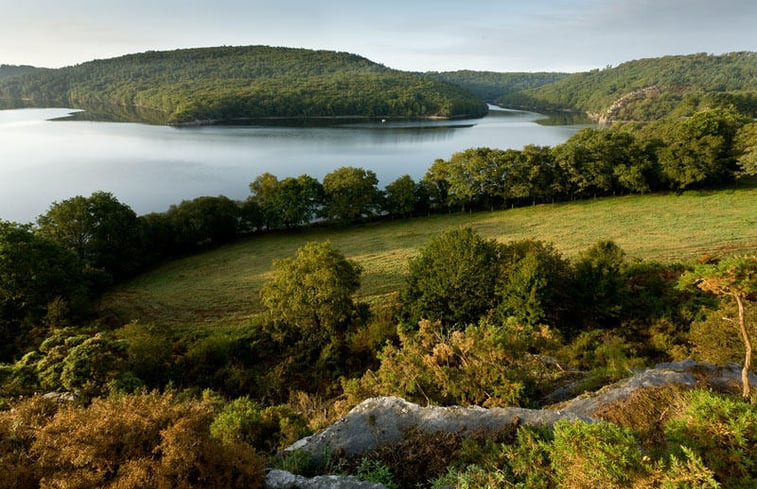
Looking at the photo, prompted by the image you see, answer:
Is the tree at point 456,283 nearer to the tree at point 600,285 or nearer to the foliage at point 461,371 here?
the tree at point 600,285

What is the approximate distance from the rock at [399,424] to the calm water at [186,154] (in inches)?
1905

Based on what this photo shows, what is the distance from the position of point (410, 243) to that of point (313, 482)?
3294 centimetres

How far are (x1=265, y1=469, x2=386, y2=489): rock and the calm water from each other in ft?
162

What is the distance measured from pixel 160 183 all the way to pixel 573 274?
183 feet

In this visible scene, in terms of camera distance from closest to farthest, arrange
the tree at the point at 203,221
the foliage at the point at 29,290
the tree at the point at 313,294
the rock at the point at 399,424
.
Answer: the rock at the point at 399,424, the tree at the point at 313,294, the foliage at the point at 29,290, the tree at the point at 203,221

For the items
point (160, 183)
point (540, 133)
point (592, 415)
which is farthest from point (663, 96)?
point (592, 415)

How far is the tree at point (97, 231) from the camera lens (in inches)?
1251

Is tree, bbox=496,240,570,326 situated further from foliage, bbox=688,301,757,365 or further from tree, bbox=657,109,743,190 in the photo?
tree, bbox=657,109,743,190

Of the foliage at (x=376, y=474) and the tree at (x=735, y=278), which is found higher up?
the tree at (x=735, y=278)

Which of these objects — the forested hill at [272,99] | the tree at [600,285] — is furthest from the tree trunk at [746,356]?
the forested hill at [272,99]

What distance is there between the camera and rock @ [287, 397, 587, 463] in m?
6.74

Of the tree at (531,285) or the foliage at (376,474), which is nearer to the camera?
the foliage at (376,474)

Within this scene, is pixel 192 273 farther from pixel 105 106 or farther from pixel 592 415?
pixel 105 106

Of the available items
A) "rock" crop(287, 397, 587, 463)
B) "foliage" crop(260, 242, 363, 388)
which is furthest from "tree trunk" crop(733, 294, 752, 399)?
"foliage" crop(260, 242, 363, 388)
